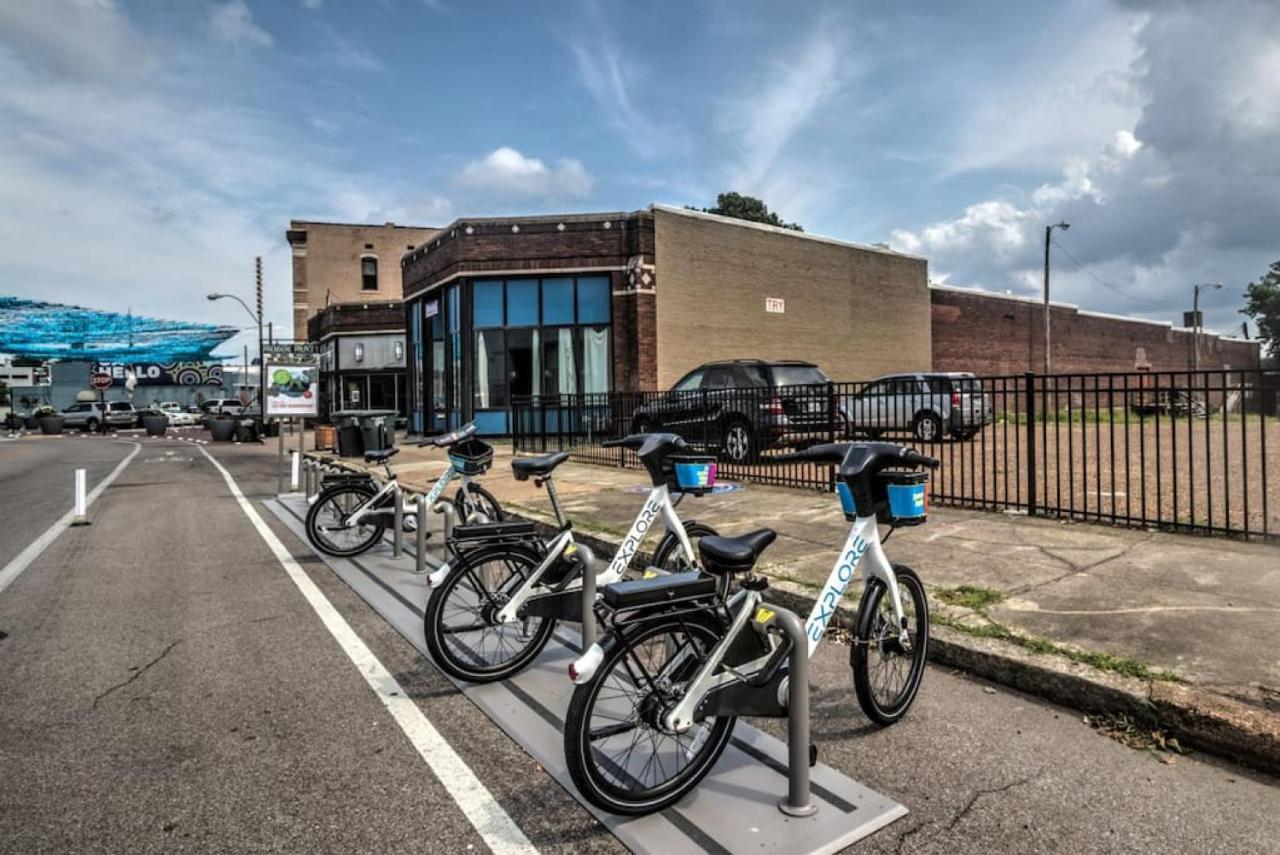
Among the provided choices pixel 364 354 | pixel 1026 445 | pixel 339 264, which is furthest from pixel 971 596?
pixel 339 264

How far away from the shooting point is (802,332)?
90.7 ft

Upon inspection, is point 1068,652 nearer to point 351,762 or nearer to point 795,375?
point 351,762

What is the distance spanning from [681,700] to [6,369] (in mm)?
128819

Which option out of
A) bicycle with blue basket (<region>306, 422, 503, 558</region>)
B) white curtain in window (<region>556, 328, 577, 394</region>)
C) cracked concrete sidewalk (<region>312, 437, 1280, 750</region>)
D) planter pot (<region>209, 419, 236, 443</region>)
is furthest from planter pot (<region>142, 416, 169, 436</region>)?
cracked concrete sidewalk (<region>312, 437, 1280, 750</region>)

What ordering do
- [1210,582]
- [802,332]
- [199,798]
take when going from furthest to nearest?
[802,332]
[1210,582]
[199,798]

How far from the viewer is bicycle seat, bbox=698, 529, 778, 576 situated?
3.30 m

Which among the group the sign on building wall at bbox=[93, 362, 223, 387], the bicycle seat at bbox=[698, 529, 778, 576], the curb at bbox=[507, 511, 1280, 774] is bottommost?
the curb at bbox=[507, 511, 1280, 774]

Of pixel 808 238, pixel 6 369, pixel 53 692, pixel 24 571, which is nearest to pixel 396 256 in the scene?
pixel 808 238

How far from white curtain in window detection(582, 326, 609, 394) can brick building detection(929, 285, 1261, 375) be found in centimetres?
1839

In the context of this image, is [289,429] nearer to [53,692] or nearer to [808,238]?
[808,238]

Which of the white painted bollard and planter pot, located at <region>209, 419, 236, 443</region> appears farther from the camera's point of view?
planter pot, located at <region>209, 419, 236, 443</region>

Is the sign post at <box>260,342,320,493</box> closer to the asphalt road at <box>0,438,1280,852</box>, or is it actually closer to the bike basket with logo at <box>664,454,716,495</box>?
the asphalt road at <box>0,438,1280,852</box>

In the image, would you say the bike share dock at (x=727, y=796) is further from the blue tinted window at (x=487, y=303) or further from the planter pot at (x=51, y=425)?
the planter pot at (x=51, y=425)

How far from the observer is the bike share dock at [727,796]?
2.89 metres
